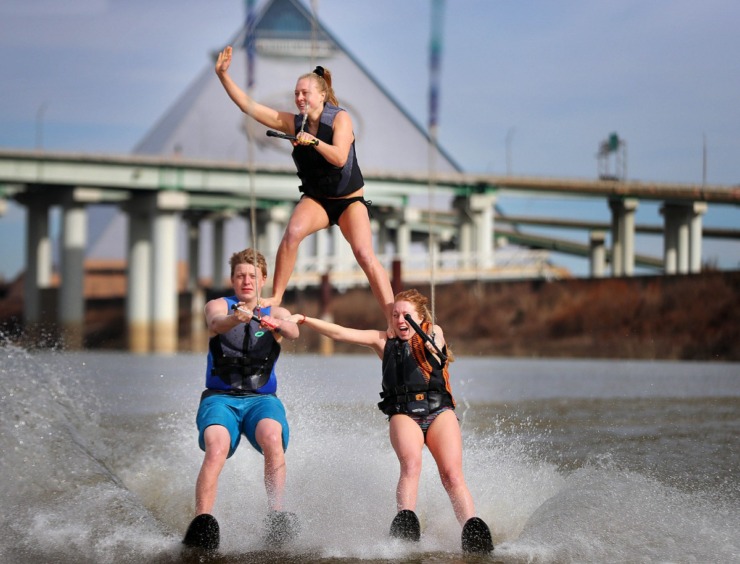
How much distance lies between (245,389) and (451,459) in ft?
5.83

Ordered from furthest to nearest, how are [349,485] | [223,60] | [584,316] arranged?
[584,316], [349,485], [223,60]

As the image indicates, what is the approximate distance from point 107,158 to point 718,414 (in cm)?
6151

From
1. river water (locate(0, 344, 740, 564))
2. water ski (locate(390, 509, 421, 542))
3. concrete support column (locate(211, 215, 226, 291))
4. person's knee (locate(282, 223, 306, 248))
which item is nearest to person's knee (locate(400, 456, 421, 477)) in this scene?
water ski (locate(390, 509, 421, 542))

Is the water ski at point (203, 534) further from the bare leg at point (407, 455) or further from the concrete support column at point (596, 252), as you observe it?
the concrete support column at point (596, 252)

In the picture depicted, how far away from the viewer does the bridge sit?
254ft

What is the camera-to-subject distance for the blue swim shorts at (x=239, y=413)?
939 centimetres

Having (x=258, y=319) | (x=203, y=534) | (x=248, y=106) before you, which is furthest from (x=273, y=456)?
(x=248, y=106)

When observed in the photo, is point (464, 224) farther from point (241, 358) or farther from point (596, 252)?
point (241, 358)

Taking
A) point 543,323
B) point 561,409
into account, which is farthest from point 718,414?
point 543,323

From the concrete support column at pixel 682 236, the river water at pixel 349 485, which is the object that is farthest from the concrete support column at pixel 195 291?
the river water at pixel 349 485

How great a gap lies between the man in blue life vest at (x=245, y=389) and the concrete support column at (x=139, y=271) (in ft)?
235

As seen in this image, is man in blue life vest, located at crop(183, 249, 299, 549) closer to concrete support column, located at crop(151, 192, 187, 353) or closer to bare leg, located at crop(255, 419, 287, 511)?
bare leg, located at crop(255, 419, 287, 511)

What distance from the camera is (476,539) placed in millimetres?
8703

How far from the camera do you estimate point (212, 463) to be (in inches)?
357
